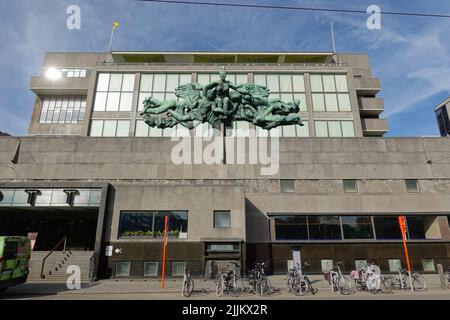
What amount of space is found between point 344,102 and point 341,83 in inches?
140

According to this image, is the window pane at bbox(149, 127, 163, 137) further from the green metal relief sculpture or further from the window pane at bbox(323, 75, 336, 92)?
the window pane at bbox(323, 75, 336, 92)

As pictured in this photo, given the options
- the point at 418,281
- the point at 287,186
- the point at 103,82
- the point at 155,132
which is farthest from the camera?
the point at 103,82

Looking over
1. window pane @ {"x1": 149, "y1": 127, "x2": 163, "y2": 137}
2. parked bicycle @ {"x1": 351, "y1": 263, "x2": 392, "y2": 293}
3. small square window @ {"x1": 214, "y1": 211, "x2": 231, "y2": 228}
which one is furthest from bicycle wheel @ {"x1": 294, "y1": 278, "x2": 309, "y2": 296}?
window pane @ {"x1": 149, "y1": 127, "x2": 163, "y2": 137}

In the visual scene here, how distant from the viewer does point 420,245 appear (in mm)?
23891

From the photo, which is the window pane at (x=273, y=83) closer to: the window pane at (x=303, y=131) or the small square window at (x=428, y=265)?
the window pane at (x=303, y=131)

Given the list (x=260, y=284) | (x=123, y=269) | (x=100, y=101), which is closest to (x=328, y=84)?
(x=100, y=101)

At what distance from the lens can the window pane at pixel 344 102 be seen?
154 ft

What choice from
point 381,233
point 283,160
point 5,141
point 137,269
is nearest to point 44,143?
point 5,141

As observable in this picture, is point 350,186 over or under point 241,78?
under

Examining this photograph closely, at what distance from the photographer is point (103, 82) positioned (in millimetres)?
47688

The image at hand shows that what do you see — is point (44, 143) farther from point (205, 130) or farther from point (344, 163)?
point (344, 163)

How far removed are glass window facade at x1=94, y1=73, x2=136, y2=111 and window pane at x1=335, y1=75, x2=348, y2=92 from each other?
34.1 m

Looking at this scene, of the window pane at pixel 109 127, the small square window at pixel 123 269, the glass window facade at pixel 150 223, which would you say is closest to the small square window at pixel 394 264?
the glass window facade at pixel 150 223

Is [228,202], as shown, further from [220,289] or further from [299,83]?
[299,83]
